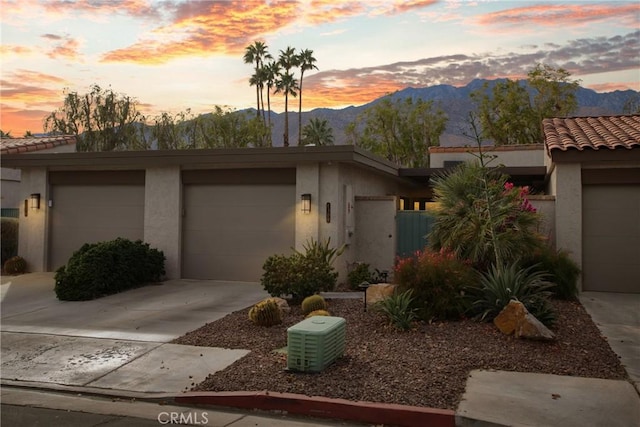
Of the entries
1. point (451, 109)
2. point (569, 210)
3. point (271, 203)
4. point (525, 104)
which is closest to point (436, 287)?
point (569, 210)

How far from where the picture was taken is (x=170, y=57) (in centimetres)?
1702

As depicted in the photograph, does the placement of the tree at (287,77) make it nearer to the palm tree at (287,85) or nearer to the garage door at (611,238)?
the palm tree at (287,85)

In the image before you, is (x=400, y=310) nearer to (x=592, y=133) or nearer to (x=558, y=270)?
(x=558, y=270)

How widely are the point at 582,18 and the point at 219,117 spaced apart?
143 feet

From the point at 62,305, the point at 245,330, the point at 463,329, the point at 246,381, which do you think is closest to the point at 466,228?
the point at 463,329

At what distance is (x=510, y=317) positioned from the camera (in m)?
7.73

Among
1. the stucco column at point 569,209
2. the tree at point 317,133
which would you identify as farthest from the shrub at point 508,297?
the tree at point 317,133

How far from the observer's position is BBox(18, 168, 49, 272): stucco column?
15.7 m

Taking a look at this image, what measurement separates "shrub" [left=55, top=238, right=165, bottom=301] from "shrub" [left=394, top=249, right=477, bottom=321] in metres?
7.01

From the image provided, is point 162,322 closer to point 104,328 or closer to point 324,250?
point 104,328

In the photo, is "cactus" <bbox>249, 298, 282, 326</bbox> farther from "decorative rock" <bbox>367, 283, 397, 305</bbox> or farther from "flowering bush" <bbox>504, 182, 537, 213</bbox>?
"flowering bush" <bbox>504, 182, 537, 213</bbox>

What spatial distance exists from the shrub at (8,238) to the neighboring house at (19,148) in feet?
2.48

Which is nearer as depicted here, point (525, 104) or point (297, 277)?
point (297, 277)
